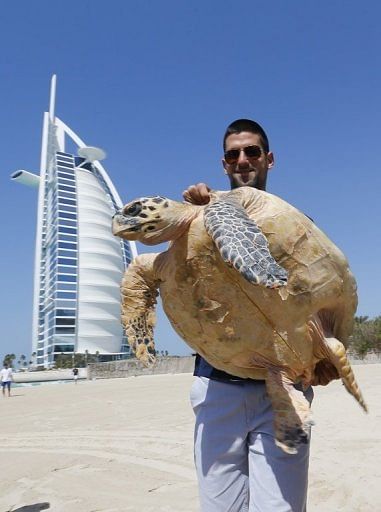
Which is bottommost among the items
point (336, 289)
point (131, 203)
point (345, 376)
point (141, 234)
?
point (345, 376)

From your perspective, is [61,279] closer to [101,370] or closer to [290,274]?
[101,370]

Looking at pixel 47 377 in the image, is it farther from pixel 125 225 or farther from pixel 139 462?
pixel 125 225

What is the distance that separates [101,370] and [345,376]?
3176 centimetres

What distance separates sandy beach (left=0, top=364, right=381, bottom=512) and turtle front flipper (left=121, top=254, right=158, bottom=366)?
9.93ft

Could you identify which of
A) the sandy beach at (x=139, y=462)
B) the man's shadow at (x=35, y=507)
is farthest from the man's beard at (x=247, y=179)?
the man's shadow at (x=35, y=507)

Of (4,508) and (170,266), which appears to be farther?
(4,508)

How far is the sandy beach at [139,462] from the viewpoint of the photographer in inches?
194

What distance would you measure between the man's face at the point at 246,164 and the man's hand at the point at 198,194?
0.32 m

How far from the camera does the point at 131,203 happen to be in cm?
212

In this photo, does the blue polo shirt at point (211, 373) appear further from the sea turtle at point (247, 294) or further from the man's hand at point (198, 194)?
the man's hand at point (198, 194)

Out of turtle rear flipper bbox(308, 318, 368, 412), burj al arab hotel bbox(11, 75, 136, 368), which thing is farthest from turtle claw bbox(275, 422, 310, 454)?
burj al arab hotel bbox(11, 75, 136, 368)

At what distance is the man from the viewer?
7.52 feet

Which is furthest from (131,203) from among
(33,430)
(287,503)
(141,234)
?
(33,430)

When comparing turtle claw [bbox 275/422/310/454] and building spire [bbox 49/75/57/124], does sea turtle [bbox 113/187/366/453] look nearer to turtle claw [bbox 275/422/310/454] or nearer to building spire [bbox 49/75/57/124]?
turtle claw [bbox 275/422/310/454]
